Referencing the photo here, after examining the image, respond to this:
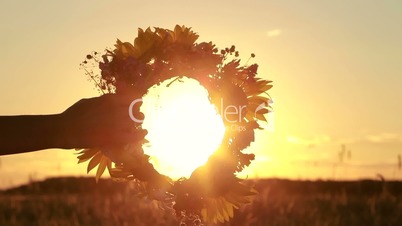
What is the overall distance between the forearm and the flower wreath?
1.35 m

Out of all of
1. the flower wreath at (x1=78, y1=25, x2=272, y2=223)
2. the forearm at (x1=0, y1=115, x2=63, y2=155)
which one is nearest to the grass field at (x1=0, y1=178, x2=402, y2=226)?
the flower wreath at (x1=78, y1=25, x2=272, y2=223)

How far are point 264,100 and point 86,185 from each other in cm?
2189

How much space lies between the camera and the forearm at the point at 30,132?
6590 mm

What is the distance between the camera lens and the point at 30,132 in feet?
21.6

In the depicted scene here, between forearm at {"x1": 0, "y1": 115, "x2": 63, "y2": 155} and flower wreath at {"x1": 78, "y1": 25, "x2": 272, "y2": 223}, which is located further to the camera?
flower wreath at {"x1": 78, "y1": 25, "x2": 272, "y2": 223}

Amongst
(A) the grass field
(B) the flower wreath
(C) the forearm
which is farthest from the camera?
(A) the grass field

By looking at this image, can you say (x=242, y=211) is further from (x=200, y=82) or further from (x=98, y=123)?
(x=98, y=123)

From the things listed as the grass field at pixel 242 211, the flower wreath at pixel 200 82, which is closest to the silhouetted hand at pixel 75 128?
the flower wreath at pixel 200 82

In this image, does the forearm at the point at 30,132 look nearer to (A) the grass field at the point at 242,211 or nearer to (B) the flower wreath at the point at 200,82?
(B) the flower wreath at the point at 200,82

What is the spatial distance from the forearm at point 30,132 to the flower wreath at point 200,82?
135 centimetres

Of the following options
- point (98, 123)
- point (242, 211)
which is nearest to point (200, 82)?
point (98, 123)

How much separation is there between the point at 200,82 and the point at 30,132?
2337mm

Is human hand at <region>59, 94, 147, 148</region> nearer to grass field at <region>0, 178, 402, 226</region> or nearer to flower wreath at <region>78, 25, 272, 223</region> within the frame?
flower wreath at <region>78, 25, 272, 223</region>

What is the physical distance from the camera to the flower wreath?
8.12 m
